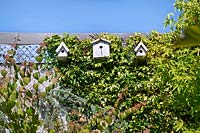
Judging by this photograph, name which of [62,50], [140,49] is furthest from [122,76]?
[62,50]

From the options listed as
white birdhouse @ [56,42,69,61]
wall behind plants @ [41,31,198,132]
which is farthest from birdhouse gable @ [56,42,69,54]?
wall behind plants @ [41,31,198,132]

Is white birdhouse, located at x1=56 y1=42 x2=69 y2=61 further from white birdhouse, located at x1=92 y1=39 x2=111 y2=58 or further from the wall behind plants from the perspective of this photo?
white birdhouse, located at x1=92 y1=39 x2=111 y2=58

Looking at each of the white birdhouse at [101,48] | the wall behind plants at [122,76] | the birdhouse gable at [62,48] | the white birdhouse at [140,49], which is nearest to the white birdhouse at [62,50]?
the birdhouse gable at [62,48]

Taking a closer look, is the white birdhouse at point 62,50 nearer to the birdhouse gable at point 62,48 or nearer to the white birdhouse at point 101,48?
the birdhouse gable at point 62,48

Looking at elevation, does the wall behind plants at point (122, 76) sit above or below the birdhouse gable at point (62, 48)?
below

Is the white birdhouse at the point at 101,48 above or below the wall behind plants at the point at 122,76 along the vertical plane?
above

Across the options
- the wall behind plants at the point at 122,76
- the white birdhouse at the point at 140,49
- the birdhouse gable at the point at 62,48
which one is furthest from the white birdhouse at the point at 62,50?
the white birdhouse at the point at 140,49

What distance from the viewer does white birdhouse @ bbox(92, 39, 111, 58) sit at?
6.50 m

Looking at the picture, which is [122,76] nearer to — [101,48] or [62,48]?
[101,48]

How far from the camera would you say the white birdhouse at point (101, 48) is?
21.3 feet

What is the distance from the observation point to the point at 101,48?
21.3 feet

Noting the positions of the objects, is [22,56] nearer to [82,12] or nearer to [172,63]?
[82,12]

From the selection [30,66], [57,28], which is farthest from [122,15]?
[30,66]

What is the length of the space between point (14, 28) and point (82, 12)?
1118mm
